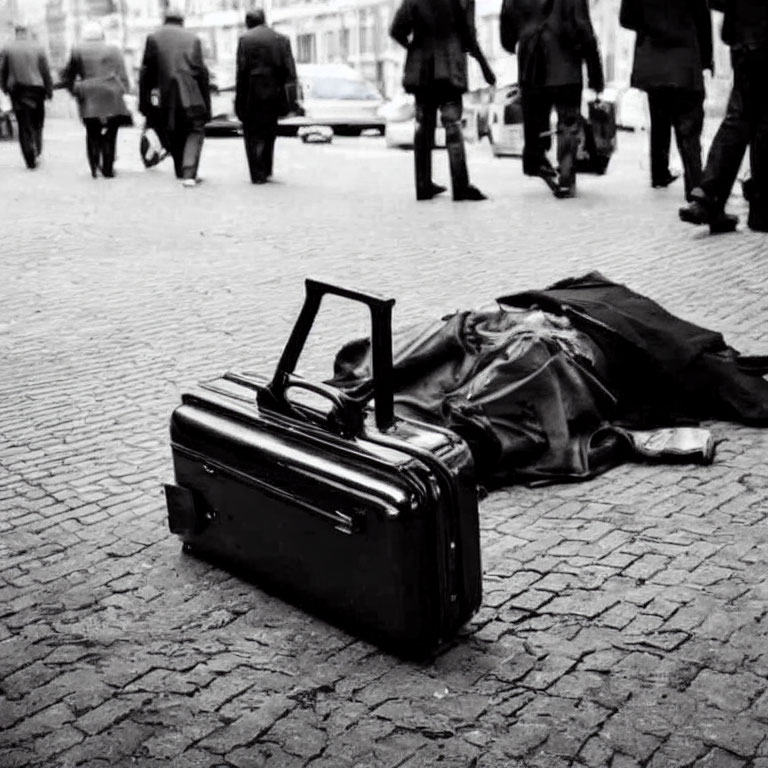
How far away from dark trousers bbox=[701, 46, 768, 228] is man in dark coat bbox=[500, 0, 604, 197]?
8.80 ft

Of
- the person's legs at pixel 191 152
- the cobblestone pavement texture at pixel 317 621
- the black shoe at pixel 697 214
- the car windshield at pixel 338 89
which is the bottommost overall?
the cobblestone pavement texture at pixel 317 621

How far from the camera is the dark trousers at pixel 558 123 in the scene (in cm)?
1083

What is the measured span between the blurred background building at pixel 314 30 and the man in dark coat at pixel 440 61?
733 inches

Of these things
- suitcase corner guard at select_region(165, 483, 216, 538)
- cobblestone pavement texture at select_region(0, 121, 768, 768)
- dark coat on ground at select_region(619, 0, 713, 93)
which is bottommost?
cobblestone pavement texture at select_region(0, 121, 768, 768)

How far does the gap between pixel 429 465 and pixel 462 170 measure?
8.71m

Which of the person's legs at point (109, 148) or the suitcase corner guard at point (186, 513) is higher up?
the person's legs at point (109, 148)

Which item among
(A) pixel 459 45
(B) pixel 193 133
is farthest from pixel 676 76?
(B) pixel 193 133

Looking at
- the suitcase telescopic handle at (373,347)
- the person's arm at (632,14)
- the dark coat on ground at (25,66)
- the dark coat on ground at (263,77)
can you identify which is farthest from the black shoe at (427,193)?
the suitcase telescopic handle at (373,347)

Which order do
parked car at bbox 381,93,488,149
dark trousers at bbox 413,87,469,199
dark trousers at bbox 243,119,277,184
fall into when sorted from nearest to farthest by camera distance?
dark trousers at bbox 413,87,469,199 < dark trousers at bbox 243,119,277,184 < parked car at bbox 381,93,488,149

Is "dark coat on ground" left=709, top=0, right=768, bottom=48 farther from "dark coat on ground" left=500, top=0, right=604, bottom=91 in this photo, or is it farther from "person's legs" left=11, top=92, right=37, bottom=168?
"person's legs" left=11, top=92, right=37, bottom=168

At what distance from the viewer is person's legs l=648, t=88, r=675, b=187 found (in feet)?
33.5

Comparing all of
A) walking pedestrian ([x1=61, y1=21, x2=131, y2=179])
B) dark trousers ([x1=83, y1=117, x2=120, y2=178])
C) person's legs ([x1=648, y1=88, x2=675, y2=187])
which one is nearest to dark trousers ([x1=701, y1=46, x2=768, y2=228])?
person's legs ([x1=648, y1=88, x2=675, y2=187])

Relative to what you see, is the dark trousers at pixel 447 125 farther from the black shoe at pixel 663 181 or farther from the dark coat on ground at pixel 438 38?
the black shoe at pixel 663 181

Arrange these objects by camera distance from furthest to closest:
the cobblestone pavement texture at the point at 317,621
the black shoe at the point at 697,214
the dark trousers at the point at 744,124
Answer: the black shoe at the point at 697,214 → the dark trousers at the point at 744,124 → the cobblestone pavement texture at the point at 317,621
